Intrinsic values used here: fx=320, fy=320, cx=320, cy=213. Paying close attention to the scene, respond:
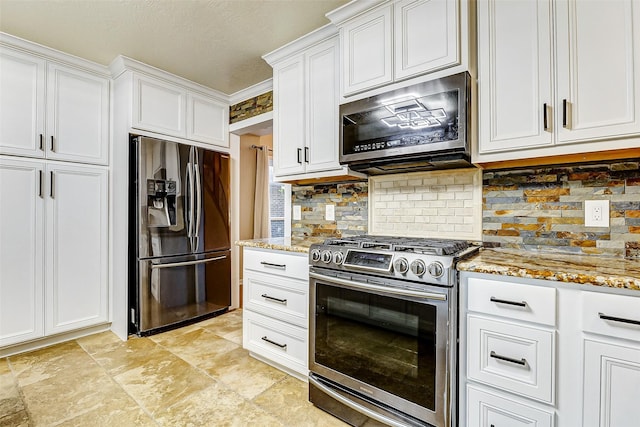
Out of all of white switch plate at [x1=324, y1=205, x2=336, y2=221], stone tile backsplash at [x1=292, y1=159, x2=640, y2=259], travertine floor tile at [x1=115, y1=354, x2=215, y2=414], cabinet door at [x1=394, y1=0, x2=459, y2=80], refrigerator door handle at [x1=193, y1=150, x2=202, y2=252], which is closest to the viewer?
stone tile backsplash at [x1=292, y1=159, x2=640, y2=259]

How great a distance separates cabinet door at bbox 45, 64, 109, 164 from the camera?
106 inches

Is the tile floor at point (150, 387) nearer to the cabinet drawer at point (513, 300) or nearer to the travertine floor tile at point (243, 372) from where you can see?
the travertine floor tile at point (243, 372)

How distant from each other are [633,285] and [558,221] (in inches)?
27.8

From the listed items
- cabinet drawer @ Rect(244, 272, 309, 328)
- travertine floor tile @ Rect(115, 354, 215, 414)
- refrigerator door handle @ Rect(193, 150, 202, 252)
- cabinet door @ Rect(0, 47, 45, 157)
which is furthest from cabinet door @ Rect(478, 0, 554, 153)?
cabinet door @ Rect(0, 47, 45, 157)

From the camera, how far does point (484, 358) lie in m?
1.38

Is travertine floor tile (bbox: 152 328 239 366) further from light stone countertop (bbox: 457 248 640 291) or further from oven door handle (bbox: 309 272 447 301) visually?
light stone countertop (bbox: 457 248 640 291)

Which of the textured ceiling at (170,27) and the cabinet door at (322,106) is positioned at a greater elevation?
A: the textured ceiling at (170,27)

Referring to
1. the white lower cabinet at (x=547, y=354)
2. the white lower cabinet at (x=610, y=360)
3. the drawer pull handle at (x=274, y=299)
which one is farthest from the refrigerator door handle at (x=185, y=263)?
the white lower cabinet at (x=610, y=360)

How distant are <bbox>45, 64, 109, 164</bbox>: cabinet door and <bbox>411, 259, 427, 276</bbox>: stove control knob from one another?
9.69 ft

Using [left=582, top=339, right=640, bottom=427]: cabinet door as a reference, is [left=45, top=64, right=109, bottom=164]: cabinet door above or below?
above

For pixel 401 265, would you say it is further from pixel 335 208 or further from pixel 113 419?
pixel 113 419

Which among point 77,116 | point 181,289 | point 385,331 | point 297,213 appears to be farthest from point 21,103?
point 385,331

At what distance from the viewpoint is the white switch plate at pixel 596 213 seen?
1.60 metres

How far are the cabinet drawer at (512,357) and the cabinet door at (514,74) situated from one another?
2.88ft
